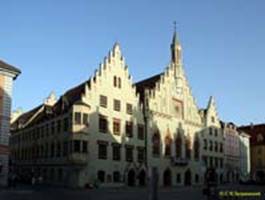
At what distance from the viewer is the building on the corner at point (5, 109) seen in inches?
1695

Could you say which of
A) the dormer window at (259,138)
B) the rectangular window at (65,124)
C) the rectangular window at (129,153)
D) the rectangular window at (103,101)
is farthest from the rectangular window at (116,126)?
the dormer window at (259,138)

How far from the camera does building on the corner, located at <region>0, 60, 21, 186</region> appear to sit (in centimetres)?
4306

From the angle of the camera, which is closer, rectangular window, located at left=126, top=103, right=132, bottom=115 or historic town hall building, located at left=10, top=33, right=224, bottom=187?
historic town hall building, located at left=10, top=33, right=224, bottom=187

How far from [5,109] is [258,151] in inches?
3236

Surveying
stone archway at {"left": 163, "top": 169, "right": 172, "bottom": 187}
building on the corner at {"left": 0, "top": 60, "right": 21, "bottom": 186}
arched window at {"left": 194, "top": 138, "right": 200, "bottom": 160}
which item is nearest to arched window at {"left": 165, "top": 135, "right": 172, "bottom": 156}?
stone archway at {"left": 163, "top": 169, "right": 172, "bottom": 187}

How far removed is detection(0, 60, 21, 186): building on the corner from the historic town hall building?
1667 centimetres

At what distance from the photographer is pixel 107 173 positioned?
64.3m

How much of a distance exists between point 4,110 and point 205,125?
49.5 m

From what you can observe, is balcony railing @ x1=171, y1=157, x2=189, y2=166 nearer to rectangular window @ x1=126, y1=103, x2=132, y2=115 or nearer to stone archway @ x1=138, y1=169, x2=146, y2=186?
stone archway @ x1=138, y1=169, x2=146, y2=186

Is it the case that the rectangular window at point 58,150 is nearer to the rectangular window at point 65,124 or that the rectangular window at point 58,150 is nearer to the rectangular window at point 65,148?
the rectangular window at point 65,148

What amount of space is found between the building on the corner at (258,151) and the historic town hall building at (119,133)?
90.7 ft

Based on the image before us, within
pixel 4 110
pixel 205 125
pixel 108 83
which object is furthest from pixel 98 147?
pixel 205 125

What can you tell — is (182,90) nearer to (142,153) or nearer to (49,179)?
(142,153)

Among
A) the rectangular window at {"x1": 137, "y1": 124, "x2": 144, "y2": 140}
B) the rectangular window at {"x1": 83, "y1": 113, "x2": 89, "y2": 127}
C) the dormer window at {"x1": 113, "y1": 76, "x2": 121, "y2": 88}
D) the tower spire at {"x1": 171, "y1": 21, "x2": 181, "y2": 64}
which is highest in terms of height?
the tower spire at {"x1": 171, "y1": 21, "x2": 181, "y2": 64}
